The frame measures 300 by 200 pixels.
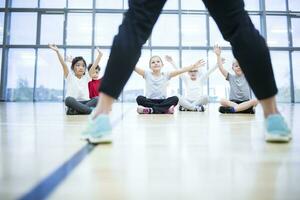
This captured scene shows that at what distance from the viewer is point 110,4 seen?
7.46m

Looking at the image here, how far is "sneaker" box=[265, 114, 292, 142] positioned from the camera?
88cm

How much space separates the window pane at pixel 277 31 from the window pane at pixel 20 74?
6.25m

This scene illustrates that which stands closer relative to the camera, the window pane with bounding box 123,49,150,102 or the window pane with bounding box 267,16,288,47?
the window pane with bounding box 123,49,150,102

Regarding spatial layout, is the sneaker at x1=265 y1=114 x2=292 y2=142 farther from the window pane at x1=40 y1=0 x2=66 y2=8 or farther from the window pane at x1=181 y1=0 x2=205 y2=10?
the window pane at x1=40 y1=0 x2=66 y2=8

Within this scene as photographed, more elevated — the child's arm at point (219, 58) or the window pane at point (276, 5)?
the window pane at point (276, 5)

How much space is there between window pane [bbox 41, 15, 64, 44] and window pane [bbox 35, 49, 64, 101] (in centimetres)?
35

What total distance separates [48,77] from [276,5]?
6364mm

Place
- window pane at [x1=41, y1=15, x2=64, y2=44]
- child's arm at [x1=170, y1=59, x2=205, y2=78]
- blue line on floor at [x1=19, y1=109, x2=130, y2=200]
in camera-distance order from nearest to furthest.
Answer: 1. blue line on floor at [x1=19, y1=109, x2=130, y2=200]
2. child's arm at [x1=170, y1=59, x2=205, y2=78]
3. window pane at [x1=41, y1=15, x2=64, y2=44]

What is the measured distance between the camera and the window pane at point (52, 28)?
7.36 m

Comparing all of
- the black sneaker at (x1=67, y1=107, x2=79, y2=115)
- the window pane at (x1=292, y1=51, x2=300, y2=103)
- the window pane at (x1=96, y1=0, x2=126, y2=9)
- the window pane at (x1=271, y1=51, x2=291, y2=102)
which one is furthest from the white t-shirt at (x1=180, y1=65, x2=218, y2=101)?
the window pane at (x1=292, y1=51, x2=300, y2=103)

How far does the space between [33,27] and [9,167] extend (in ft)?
25.1

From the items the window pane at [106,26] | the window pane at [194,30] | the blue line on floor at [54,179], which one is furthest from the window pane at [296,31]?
the blue line on floor at [54,179]

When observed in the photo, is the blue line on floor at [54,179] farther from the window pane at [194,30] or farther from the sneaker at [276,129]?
the window pane at [194,30]

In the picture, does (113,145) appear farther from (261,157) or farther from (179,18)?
(179,18)
